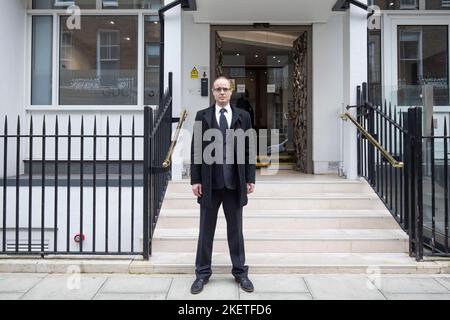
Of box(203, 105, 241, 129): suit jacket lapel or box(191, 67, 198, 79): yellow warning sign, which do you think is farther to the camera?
box(191, 67, 198, 79): yellow warning sign

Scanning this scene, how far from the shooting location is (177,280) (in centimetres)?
397

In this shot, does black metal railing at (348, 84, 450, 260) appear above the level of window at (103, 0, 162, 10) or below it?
below

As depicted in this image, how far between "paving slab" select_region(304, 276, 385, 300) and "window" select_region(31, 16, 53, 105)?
6.24 metres

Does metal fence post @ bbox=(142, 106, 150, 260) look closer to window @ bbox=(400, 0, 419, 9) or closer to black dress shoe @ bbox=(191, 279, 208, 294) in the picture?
black dress shoe @ bbox=(191, 279, 208, 294)

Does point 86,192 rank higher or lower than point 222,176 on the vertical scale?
lower

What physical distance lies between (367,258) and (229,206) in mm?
1751

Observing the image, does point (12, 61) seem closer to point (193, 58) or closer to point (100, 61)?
point (100, 61)

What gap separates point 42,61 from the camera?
25.5 feet

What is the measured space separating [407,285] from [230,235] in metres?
1.77

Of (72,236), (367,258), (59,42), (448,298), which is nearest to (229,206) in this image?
(367,258)

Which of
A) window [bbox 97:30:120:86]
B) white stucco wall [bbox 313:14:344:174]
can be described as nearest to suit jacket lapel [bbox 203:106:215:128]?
white stucco wall [bbox 313:14:344:174]

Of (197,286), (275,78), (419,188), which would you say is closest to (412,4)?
(275,78)

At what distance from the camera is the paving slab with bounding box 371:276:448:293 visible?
372 centimetres
